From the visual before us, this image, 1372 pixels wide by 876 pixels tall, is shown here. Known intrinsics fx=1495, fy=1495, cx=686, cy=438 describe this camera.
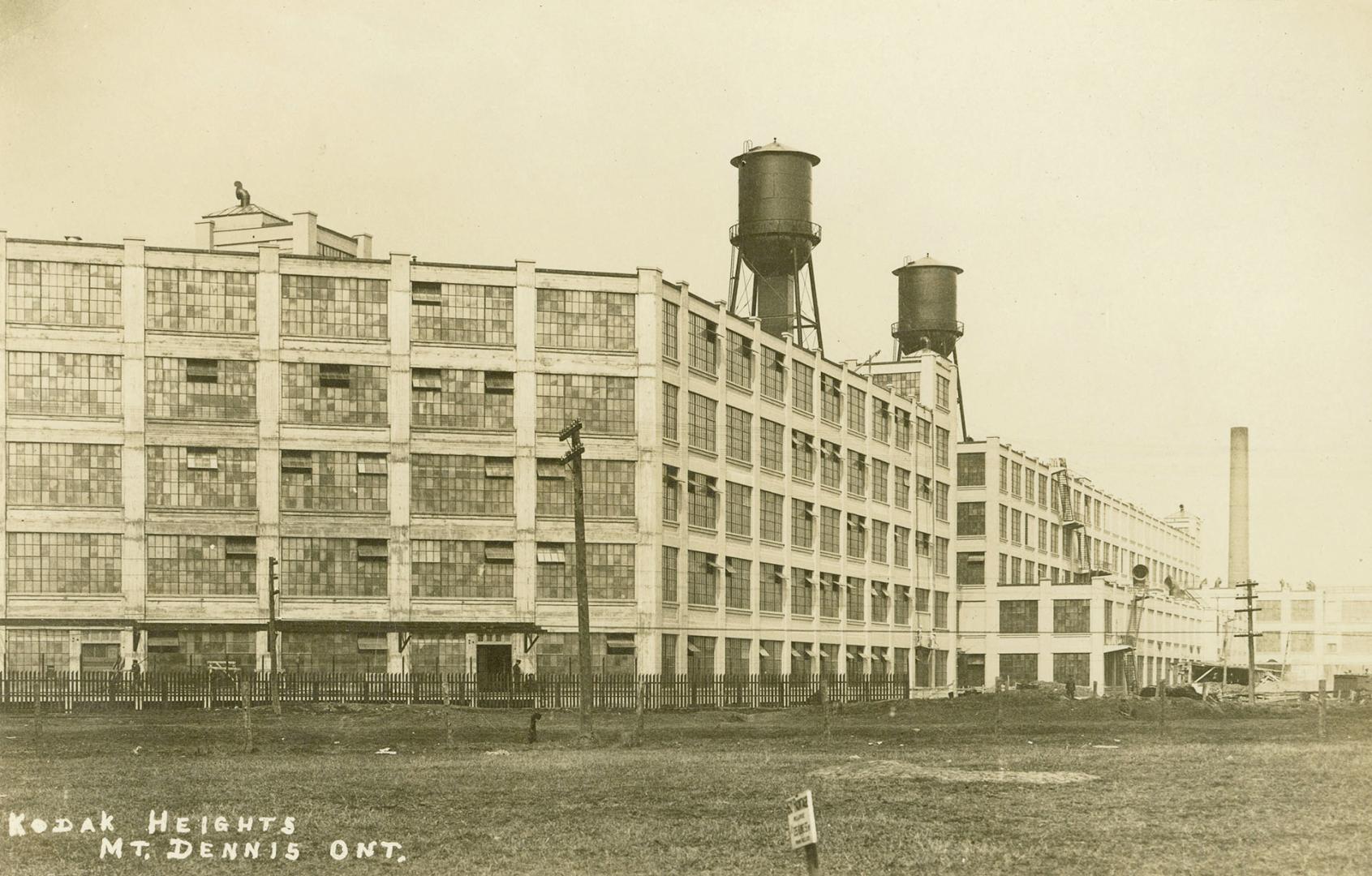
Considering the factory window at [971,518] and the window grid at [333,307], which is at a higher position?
the window grid at [333,307]

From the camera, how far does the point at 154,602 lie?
53875 mm

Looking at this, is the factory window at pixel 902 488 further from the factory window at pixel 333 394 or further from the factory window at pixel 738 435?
the factory window at pixel 333 394

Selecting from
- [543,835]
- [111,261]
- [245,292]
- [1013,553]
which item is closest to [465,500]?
[245,292]

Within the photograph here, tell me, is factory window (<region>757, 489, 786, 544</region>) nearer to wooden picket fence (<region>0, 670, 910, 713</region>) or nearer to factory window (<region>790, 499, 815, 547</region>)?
factory window (<region>790, 499, 815, 547</region>)

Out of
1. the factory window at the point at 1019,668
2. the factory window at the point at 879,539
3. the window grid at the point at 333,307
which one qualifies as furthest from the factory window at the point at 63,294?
the factory window at the point at 1019,668

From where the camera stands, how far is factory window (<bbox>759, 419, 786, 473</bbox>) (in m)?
66.9

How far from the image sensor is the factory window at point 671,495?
59312mm

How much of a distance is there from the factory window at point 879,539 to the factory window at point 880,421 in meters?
4.39

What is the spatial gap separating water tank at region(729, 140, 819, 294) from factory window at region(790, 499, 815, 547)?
1164 centimetres

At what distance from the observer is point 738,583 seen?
64.4 m

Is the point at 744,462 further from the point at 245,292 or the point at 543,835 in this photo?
the point at 543,835

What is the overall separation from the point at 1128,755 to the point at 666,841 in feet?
45.3

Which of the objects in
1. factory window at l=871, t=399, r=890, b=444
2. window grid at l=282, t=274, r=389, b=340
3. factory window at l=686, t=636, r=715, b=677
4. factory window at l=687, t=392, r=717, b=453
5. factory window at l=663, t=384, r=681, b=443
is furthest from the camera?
factory window at l=871, t=399, r=890, b=444

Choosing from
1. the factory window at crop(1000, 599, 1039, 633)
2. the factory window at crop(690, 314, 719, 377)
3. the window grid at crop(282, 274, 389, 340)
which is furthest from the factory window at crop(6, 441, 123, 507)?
the factory window at crop(1000, 599, 1039, 633)
